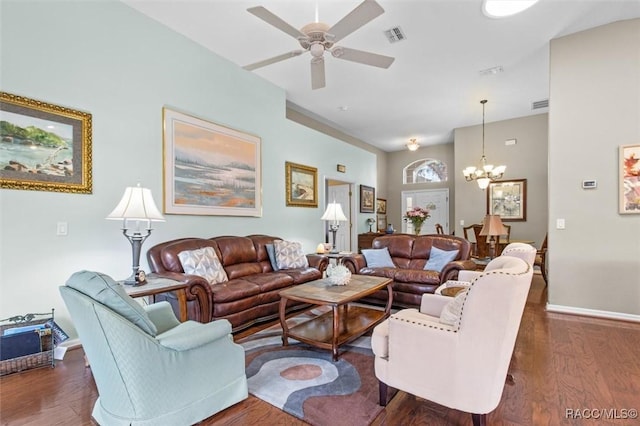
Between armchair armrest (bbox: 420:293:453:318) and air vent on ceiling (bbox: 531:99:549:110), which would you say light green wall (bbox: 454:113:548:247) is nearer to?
air vent on ceiling (bbox: 531:99:549:110)

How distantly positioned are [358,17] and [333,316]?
239 centimetres

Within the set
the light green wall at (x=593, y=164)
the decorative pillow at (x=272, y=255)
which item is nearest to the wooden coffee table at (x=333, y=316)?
the decorative pillow at (x=272, y=255)

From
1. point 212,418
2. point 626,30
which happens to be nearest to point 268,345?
point 212,418

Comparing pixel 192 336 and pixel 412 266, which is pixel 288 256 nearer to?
pixel 412 266

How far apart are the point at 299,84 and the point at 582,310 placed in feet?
16.8

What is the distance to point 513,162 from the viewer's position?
272 inches

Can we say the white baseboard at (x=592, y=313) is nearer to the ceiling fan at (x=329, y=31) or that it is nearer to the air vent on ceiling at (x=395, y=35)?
the ceiling fan at (x=329, y=31)

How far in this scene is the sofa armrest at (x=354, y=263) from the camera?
14.5 ft

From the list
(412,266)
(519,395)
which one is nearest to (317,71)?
(412,266)

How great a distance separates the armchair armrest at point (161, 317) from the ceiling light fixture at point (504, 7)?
4101 mm

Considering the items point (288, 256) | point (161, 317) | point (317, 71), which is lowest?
point (161, 317)

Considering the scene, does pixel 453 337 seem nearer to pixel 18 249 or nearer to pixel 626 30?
pixel 18 249

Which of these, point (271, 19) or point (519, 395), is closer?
point (519, 395)

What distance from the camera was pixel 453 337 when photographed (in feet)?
5.28
